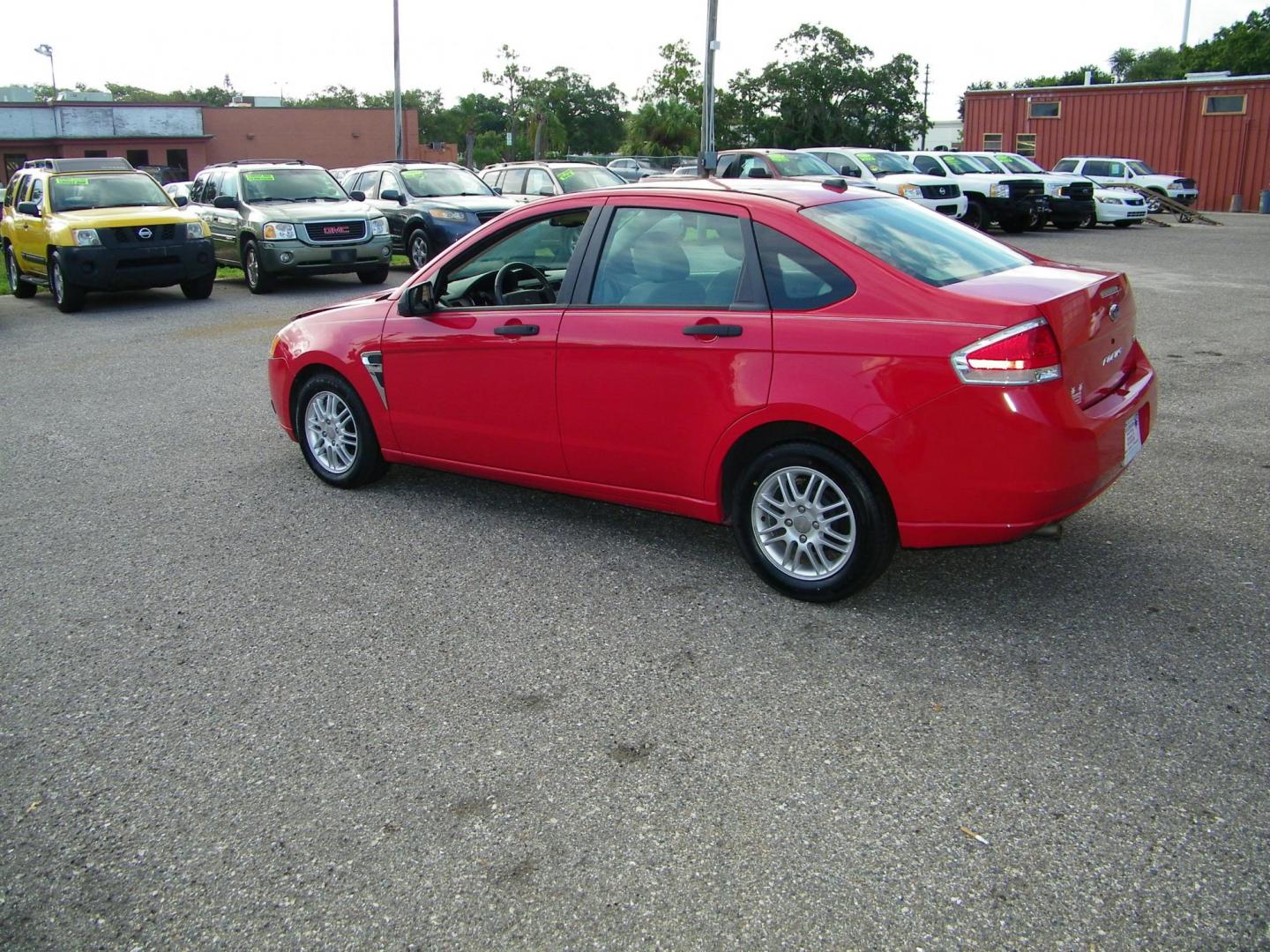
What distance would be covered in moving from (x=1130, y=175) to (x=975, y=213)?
393 inches

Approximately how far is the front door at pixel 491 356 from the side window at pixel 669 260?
0.23 meters

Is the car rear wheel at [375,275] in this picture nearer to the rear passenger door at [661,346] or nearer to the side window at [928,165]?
the rear passenger door at [661,346]

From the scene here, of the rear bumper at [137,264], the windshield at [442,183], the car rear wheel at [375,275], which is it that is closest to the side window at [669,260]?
the rear bumper at [137,264]

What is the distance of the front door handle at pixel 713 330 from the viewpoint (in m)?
4.67

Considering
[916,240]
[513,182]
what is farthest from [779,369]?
[513,182]

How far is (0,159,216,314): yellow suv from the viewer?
14.3m

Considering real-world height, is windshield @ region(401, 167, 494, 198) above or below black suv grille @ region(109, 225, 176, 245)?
above

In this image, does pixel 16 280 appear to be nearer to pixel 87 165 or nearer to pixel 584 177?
pixel 87 165

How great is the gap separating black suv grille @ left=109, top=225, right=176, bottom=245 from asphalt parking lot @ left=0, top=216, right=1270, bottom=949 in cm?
901

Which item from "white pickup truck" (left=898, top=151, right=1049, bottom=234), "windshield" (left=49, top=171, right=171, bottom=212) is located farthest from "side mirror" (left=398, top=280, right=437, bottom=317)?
"white pickup truck" (left=898, top=151, right=1049, bottom=234)

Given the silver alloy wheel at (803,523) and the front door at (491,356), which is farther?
the front door at (491,356)

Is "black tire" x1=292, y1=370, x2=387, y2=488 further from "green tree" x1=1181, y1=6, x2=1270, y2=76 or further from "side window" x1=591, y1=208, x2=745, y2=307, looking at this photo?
"green tree" x1=1181, y1=6, x2=1270, y2=76

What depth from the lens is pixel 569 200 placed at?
5.48 meters

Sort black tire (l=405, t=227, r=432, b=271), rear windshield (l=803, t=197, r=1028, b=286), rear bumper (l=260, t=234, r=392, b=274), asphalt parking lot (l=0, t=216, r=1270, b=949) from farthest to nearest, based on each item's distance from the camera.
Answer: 1. black tire (l=405, t=227, r=432, b=271)
2. rear bumper (l=260, t=234, r=392, b=274)
3. rear windshield (l=803, t=197, r=1028, b=286)
4. asphalt parking lot (l=0, t=216, r=1270, b=949)
